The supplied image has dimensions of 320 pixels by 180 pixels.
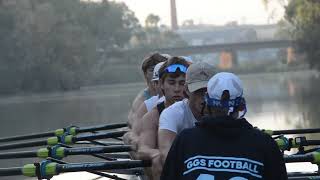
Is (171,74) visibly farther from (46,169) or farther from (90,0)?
(90,0)

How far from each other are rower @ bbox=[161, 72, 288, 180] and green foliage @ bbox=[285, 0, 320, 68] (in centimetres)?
3909

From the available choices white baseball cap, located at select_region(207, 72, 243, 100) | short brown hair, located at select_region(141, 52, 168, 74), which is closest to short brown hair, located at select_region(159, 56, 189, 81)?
short brown hair, located at select_region(141, 52, 168, 74)

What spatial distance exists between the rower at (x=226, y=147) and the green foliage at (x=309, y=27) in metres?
39.1

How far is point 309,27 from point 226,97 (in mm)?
40380

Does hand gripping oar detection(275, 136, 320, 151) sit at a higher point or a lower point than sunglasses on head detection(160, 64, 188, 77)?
lower

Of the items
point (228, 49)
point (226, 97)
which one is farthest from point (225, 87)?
point (228, 49)

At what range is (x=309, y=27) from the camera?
4194 centimetres

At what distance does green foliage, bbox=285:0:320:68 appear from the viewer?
4119 centimetres

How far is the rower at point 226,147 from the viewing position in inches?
107

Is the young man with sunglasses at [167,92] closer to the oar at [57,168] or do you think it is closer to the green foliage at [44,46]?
the oar at [57,168]

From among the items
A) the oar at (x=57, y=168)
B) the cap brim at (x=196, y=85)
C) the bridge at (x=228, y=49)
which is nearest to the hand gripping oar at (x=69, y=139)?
the oar at (x=57, y=168)

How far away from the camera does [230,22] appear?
171 m

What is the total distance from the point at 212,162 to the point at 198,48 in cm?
8060

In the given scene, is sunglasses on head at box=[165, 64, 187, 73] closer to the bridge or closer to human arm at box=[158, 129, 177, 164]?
human arm at box=[158, 129, 177, 164]
